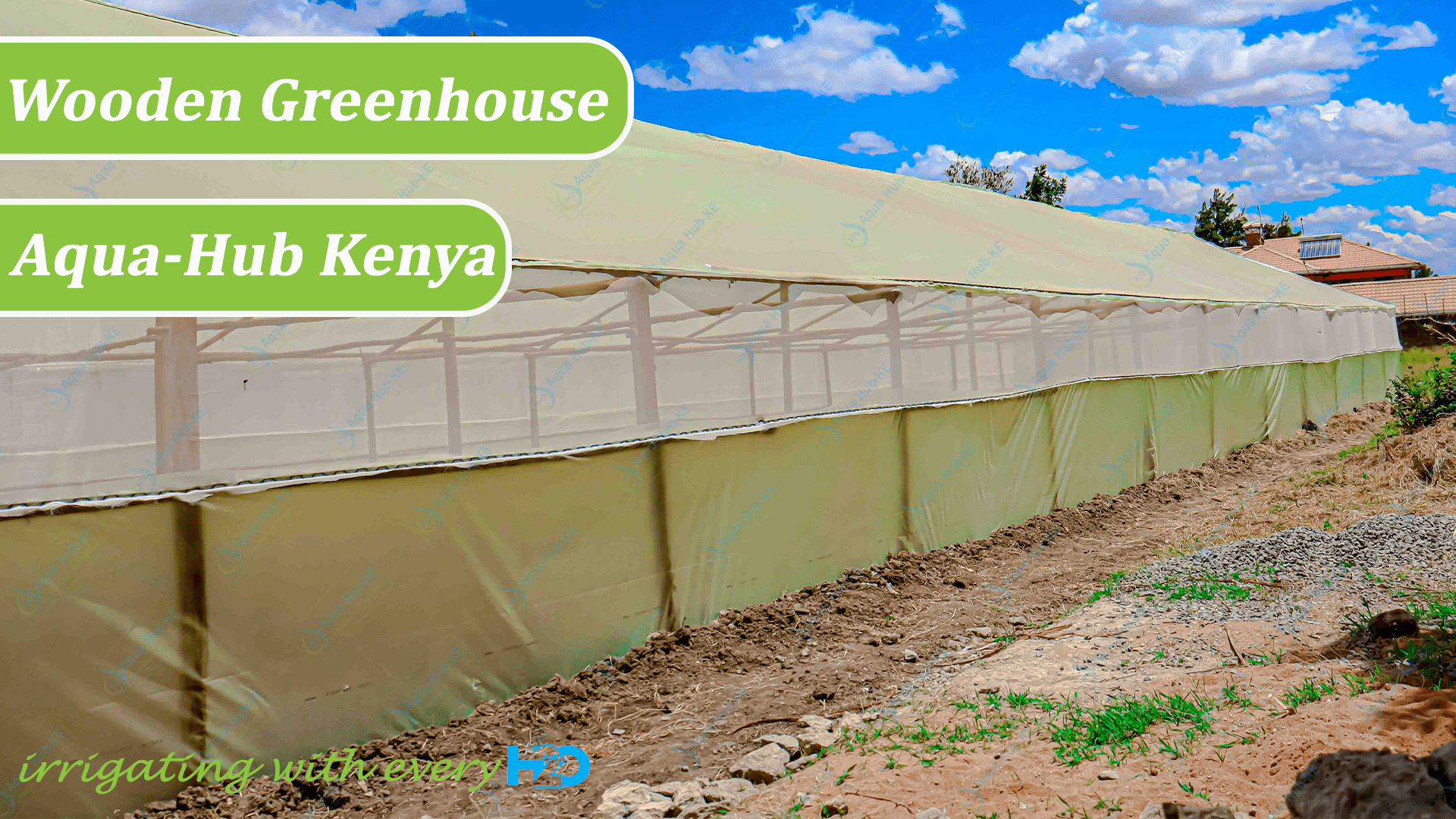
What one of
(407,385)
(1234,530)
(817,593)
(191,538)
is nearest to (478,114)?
(191,538)

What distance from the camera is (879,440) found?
316 inches

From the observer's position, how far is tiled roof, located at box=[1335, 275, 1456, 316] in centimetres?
3994

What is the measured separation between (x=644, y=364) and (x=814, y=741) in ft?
9.22

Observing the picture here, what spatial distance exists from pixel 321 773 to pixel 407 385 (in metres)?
10.8

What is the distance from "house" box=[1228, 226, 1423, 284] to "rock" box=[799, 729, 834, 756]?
60518 millimetres

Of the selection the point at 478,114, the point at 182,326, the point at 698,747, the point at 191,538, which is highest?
the point at 478,114

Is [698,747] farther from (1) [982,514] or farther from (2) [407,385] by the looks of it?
Answer: (2) [407,385]

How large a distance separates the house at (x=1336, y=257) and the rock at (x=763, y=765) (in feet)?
200

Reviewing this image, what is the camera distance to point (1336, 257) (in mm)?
62312
